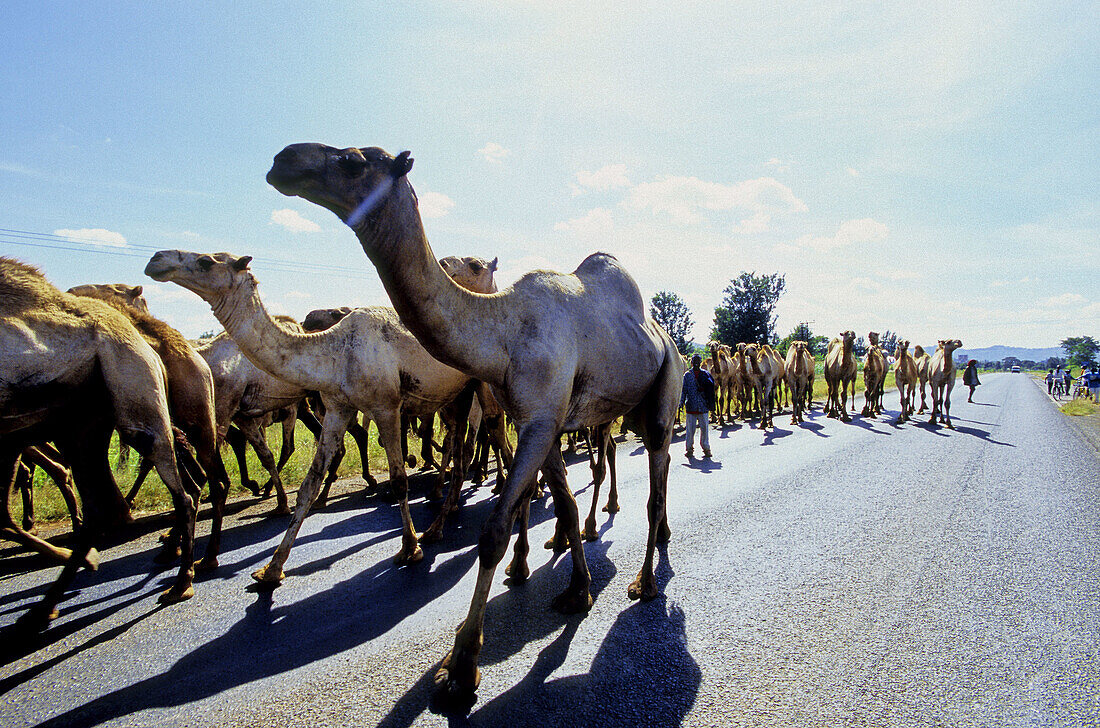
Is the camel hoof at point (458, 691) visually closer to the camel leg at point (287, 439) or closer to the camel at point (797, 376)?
the camel leg at point (287, 439)

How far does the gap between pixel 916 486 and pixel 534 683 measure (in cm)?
721

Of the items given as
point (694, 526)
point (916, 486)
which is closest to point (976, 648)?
point (694, 526)

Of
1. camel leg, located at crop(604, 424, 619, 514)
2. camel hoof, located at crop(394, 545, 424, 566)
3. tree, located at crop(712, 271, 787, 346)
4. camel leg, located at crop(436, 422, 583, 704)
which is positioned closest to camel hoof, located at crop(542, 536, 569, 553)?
camel hoof, located at crop(394, 545, 424, 566)

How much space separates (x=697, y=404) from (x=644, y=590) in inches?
281

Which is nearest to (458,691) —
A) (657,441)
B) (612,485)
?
(657,441)

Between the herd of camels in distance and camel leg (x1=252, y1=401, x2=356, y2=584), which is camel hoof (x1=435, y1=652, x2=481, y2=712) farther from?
camel leg (x1=252, y1=401, x2=356, y2=584)

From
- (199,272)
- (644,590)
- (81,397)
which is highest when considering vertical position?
(199,272)

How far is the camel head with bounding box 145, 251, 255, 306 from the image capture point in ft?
14.5

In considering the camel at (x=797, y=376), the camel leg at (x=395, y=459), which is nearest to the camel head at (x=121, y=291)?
the camel leg at (x=395, y=459)

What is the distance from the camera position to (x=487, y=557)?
2.89m

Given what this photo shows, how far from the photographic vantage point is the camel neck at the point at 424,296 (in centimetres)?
280

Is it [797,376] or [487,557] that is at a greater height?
[797,376]

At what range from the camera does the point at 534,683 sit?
295 cm

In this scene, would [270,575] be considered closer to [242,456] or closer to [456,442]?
[456,442]
